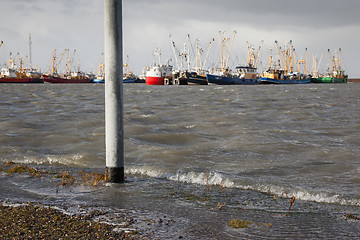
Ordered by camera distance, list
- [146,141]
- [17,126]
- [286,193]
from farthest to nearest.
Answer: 1. [17,126]
2. [146,141]
3. [286,193]

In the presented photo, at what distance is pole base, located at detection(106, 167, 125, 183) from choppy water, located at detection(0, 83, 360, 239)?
7.0 inches

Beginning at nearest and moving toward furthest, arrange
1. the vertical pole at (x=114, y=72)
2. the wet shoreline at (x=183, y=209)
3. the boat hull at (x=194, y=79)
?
the wet shoreline at (x=183, y=209) < the vertical pole at (x=114, y=72) < the boat hull at (x=194, y=79)

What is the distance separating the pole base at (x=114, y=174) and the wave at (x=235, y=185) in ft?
4.12

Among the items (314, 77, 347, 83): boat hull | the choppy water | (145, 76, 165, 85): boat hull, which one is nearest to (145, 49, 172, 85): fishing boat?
(145, 76, 165, 85): boat hull

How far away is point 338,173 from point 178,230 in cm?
513

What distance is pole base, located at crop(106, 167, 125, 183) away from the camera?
6.13 m

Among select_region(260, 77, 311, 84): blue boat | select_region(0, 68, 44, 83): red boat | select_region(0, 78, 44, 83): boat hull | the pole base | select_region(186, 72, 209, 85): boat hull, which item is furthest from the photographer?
select_region(0, 68, 44, 83): red boat

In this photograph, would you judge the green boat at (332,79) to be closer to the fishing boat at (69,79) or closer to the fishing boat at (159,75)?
the fishing boat at (159,75)

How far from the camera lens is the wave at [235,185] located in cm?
594

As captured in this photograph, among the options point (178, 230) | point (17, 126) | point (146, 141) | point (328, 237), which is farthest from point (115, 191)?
point (17, 126)

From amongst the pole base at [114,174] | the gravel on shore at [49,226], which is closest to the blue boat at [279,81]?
the pole base at [114,174]

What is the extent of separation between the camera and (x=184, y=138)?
497 inches

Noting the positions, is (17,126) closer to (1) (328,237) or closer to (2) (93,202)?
(2) (93,202)

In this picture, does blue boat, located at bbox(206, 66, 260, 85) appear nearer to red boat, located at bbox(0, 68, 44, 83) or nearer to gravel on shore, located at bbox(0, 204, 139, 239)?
red boat, located at bbox(0, 68, 44, 83)
